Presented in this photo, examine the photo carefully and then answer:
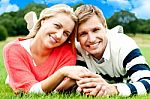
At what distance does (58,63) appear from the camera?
4.95 metres

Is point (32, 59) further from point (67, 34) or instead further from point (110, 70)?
point (110, 70)

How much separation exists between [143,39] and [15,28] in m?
18.3

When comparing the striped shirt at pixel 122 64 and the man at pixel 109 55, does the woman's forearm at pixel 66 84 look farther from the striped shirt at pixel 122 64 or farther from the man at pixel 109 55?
the striped shirt at pixel 122 64

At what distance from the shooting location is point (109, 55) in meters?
4.91

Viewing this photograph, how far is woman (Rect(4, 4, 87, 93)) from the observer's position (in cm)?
457

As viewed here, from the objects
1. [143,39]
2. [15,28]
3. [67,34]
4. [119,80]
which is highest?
[67,34]

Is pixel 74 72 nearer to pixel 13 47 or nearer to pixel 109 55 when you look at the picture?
pixel 109 55

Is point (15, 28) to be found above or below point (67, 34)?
below

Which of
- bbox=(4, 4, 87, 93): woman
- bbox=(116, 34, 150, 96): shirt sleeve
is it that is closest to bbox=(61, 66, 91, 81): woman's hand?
bbox=(4, 4, 87, 93): woman

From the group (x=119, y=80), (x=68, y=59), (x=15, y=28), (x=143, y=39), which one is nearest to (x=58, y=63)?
(x=68, y=59)

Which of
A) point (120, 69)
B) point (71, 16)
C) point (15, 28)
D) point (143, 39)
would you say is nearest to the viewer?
point (71, 16)

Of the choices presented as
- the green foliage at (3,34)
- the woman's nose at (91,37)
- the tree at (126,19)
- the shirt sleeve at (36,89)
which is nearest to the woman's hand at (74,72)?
the shirt sleeve at (36,89)

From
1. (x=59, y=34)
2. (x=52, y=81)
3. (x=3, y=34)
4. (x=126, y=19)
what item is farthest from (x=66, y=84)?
(x=126, y=19)

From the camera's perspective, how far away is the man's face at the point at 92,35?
4762 millimetres
